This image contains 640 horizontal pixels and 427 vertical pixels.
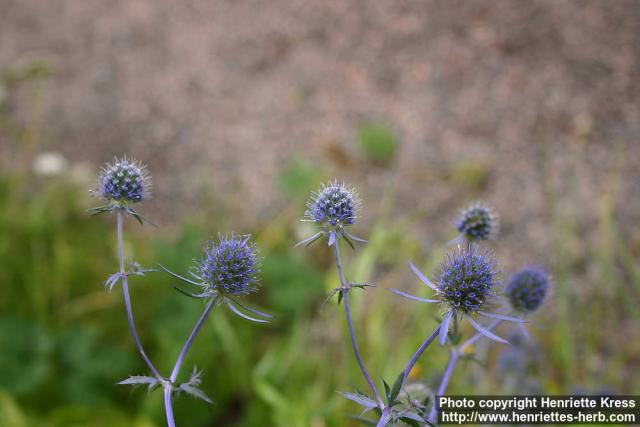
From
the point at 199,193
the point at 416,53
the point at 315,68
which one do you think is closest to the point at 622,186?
the point at 416,53

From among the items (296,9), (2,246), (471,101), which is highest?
(296,9)

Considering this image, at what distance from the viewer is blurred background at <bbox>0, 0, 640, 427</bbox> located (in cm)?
296

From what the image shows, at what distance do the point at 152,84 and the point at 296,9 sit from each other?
1.27 meters

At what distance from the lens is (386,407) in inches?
46.9

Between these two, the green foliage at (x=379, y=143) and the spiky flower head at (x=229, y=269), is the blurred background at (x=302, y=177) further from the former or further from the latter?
the spiky flower head at (x=229, y=269)

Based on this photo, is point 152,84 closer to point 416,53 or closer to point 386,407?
point 416,53

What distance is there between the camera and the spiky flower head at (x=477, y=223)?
5.39 feet

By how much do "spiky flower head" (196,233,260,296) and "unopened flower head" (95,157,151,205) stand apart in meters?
0.21

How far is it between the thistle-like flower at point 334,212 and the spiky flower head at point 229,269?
132mm

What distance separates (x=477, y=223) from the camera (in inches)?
64.5

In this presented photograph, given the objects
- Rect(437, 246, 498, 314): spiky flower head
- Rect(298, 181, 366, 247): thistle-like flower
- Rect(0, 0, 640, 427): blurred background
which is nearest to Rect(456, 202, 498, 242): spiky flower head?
Rect(437, 246, 498, 314): spiky flower head

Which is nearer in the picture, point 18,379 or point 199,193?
point 18,379

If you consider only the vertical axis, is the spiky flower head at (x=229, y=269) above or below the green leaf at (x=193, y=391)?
above

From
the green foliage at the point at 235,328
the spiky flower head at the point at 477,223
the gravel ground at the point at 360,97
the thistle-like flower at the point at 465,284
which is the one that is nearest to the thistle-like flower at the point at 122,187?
the thistle-like flower at the point at 465,284
